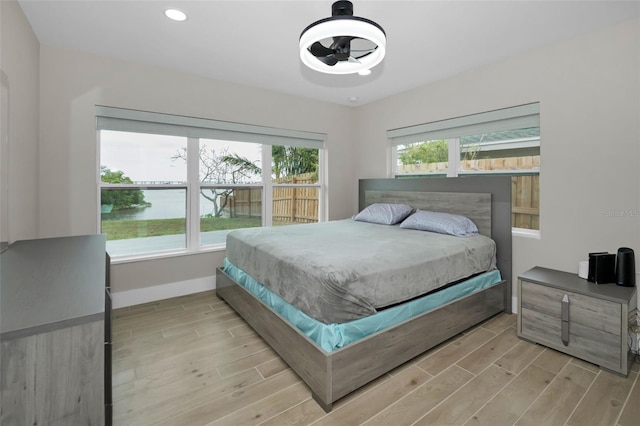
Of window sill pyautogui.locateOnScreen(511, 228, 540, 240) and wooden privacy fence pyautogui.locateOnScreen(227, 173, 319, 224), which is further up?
wooden privacy fence pyautogui.locateOnScreen(227, 173, 319, 224)

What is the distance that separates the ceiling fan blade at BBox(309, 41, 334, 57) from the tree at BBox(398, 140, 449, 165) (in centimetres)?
222

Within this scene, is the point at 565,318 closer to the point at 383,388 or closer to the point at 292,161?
the point at 383,388

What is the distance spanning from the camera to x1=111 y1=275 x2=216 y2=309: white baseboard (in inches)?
122

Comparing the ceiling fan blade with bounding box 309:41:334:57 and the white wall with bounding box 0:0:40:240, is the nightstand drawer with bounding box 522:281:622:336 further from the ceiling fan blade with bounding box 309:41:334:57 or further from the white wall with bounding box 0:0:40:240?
the white wall with bounding box 0:0:40:240

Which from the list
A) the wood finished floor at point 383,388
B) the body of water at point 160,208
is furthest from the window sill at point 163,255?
the wood finished floor at point 383,388

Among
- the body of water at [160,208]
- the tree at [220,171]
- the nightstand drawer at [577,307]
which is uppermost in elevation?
the tree at [220,171]

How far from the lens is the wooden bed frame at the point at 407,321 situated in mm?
1733

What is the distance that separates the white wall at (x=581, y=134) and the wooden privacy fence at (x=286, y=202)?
2.47 metres

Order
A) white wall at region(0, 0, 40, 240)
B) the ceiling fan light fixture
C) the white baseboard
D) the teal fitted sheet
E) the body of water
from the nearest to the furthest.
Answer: the ceiling fan light fixture
the teal fitted sheet
white wall at region(0, 0, 40, 240)
the white baseboard
the body of water

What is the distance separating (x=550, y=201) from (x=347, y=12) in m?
2.36

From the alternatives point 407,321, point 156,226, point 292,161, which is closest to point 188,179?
point 156,226

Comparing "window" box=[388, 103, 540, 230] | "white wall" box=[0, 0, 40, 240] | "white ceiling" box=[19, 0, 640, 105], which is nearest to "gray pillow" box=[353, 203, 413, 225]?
"window" box=[388, 103, 540, 230]

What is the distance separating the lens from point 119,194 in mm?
3203

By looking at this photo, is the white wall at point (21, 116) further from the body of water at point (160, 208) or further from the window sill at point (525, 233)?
the window sill at point (525, 233)
